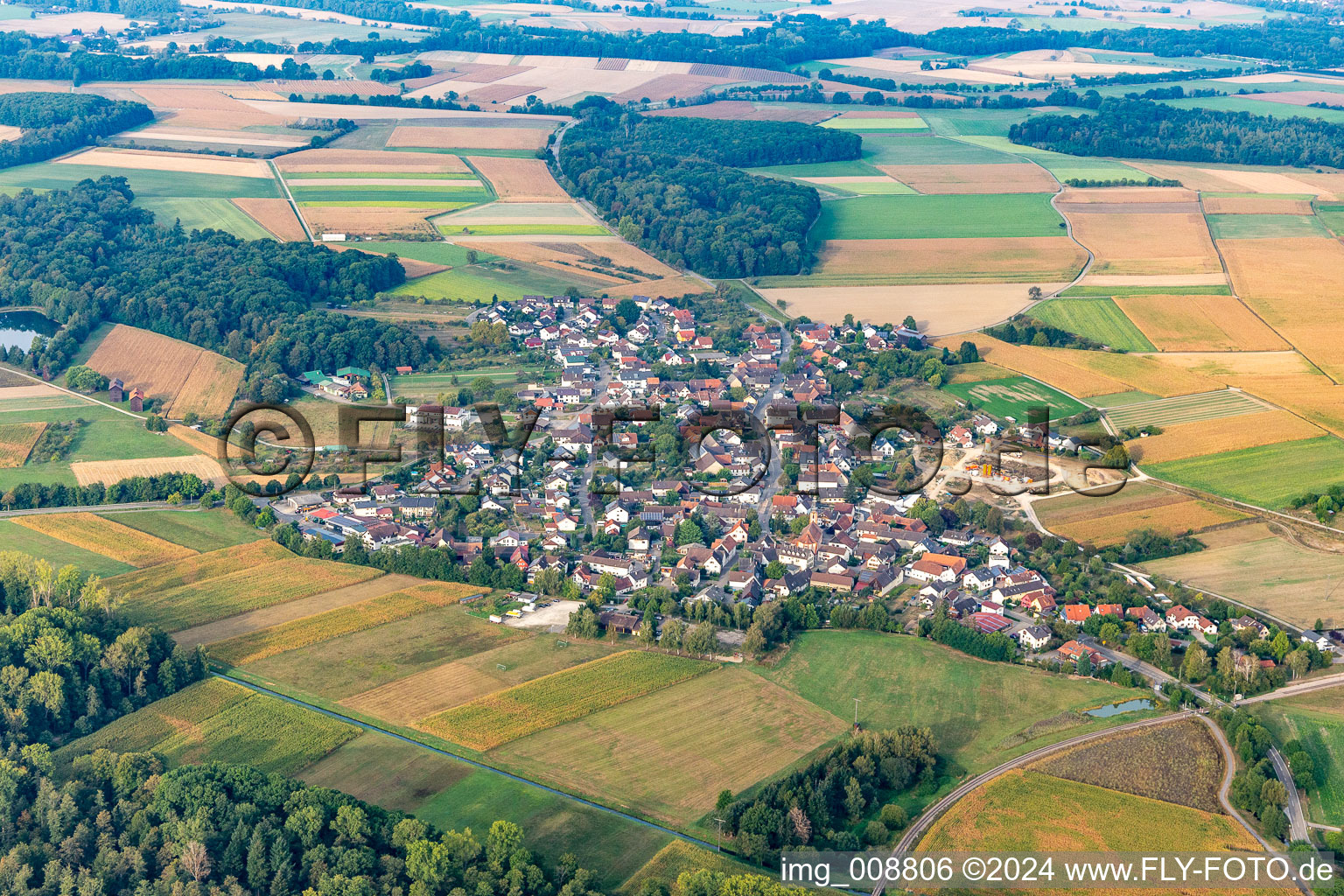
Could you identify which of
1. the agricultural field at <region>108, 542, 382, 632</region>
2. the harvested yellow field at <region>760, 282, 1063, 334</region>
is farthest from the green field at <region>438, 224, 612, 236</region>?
the agricultural field at <region>108, 542, 382, 632</region>

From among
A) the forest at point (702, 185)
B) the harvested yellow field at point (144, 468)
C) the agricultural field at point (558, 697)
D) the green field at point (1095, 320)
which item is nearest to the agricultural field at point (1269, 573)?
the agricultural field at point (558, 697)

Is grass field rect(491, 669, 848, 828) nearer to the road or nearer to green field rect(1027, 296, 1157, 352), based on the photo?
the road

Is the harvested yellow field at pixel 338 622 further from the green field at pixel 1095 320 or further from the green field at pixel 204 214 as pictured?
the green field at pixel 204 214

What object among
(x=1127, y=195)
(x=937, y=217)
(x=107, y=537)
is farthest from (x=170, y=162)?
(x=1127, y=195)

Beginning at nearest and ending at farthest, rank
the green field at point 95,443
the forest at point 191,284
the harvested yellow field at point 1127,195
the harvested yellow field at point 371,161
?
the green field at point 95,443, the forest at point 191,284, the harvested yellow field at point 1127,195, the harvested yellow field at point 371,161

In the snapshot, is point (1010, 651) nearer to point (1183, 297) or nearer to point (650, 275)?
point (1183, 297)

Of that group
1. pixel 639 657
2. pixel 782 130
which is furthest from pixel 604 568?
pixel 782 130
